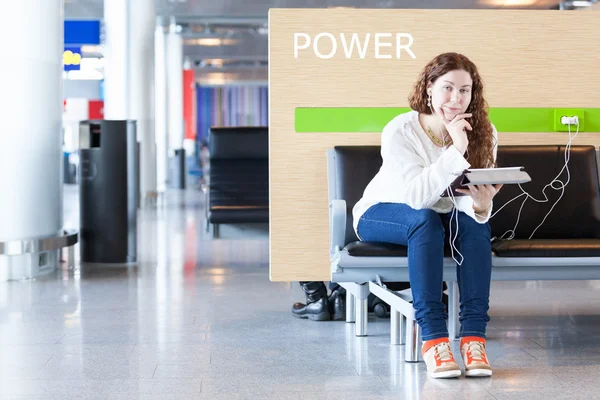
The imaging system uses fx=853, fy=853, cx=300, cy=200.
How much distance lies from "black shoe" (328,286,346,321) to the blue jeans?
0.96m

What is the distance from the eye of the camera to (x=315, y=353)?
3.17m

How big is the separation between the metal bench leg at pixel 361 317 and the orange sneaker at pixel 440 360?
0.68 meters

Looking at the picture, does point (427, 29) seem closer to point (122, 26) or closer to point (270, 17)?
point (270, 17)

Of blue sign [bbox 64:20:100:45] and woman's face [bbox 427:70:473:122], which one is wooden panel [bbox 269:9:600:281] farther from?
blue sign [bbox 64:20:100:45]

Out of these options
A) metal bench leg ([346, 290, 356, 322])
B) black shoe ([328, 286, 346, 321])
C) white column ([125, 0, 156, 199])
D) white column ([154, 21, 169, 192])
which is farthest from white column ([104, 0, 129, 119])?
metal bench leg ([346, 290, 356, 322])

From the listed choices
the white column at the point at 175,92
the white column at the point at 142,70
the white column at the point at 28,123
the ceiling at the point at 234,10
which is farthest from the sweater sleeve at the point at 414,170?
the white column at the point at 175,92

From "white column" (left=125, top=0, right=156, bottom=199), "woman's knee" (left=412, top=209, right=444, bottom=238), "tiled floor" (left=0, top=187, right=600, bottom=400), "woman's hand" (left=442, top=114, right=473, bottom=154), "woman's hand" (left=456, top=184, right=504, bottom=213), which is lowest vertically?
"tiled floor" (left=0, top=187, right=600, bottom=400)

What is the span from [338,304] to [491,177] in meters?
1.41

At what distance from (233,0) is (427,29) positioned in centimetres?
1210

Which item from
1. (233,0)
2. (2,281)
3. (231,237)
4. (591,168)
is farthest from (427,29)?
(233,0)

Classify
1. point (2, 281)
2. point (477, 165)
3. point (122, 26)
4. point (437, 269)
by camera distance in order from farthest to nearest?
point (122, 26)
point (2, 281)
point (477, 165)
point (437, 269)

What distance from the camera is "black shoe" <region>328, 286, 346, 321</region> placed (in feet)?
12.7

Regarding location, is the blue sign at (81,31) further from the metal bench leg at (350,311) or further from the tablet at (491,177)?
the tablet at (491,177)

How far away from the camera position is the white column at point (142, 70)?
11.8 meters
